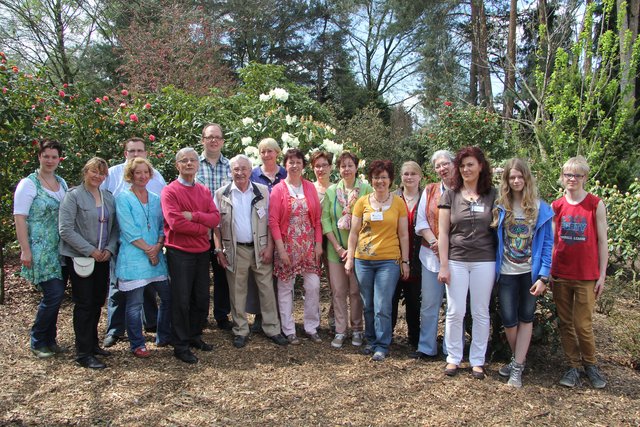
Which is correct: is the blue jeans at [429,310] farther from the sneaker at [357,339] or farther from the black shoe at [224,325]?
the black shoe at [224,325]

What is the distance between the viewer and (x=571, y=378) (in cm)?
374

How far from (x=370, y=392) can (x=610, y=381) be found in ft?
6.59

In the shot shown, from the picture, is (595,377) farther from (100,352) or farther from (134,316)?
(100,352)

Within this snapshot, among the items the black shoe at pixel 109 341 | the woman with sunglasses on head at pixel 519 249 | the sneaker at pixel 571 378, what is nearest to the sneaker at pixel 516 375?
the woman with sunglasses on head at pixel 519 249

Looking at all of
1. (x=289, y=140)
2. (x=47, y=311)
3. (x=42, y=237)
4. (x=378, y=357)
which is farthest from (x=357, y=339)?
(x=42, y=237)

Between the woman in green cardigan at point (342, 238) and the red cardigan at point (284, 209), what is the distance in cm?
8

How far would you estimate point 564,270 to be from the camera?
146 inches

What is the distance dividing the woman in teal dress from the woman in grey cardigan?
0.51 ft

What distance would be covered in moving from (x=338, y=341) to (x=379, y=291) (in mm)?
679

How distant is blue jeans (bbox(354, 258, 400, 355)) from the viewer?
13.4ft

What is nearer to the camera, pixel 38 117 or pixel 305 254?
pixel 305 254

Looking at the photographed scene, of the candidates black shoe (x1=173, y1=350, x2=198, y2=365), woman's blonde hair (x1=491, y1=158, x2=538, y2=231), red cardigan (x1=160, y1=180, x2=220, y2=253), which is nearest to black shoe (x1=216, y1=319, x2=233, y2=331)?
black shoe (x1=173, y1=350, x2=198, y2=365)

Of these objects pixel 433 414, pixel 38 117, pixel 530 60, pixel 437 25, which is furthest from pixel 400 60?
pixel 433 414

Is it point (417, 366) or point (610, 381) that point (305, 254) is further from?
point (610, 381)
